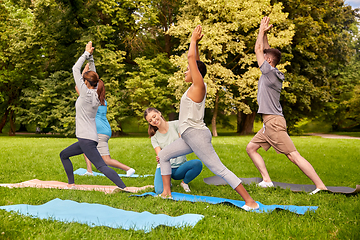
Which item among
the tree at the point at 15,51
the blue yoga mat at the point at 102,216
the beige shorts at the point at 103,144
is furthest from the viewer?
the tree at the point at 15,51

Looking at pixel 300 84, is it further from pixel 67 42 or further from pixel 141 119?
pixel 67 42

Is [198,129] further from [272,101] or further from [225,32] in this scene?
[225,32]

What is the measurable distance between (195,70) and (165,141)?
1692 mm

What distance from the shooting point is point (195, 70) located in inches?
139

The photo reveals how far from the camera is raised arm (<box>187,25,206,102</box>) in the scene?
3492mm

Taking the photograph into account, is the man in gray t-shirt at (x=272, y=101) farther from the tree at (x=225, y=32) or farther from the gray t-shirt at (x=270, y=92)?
the tree at (x=225, y=32)

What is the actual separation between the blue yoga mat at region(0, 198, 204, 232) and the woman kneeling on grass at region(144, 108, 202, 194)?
1.31m

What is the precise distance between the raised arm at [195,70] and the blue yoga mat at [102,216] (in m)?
1.53

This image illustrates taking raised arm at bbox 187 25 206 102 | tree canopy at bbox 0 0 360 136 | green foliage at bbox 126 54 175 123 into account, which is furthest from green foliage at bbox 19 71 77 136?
raised arm at bbox 187 25 206 102

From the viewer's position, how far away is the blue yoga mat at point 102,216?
3074 mm

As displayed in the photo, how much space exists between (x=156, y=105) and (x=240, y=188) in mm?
17628

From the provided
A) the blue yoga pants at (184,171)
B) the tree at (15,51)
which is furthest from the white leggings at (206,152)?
the tree at (15,51)

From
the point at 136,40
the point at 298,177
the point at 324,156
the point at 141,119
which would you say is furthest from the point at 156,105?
the point at 298,177

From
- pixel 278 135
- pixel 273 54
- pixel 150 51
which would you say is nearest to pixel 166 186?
pixel 278 135
